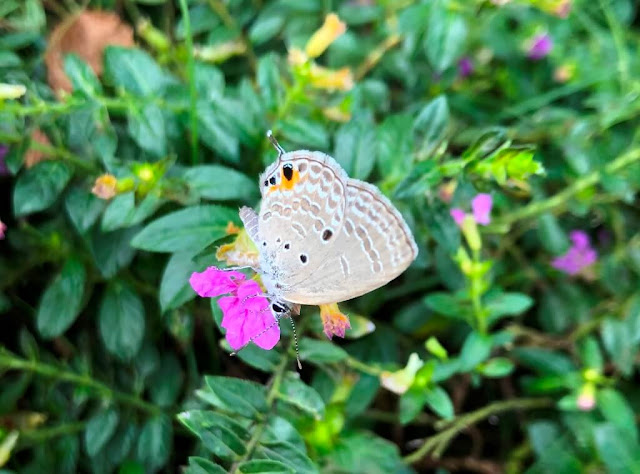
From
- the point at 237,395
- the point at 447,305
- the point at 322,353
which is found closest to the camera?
the point at 237,395

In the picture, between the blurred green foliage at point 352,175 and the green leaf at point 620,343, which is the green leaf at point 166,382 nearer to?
the blurred green foliage at point 352,175

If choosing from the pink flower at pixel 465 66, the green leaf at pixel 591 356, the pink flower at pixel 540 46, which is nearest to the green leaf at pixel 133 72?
the pink flower at pixel 465 66

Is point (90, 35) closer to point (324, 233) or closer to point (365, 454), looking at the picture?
point (324, 233)

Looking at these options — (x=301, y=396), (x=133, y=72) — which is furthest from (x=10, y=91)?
(x=301, y=396)

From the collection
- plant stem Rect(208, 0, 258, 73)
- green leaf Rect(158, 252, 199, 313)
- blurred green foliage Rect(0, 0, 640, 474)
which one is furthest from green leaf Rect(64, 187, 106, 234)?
plant stem Rect(208, 0, 258, 73)

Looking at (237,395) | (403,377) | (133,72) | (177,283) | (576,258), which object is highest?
(133,72)

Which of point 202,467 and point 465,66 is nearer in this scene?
point 202,467

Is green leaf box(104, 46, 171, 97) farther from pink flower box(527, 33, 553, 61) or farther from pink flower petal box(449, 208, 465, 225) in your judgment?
pink flower box(527, 33, 553, 61)
